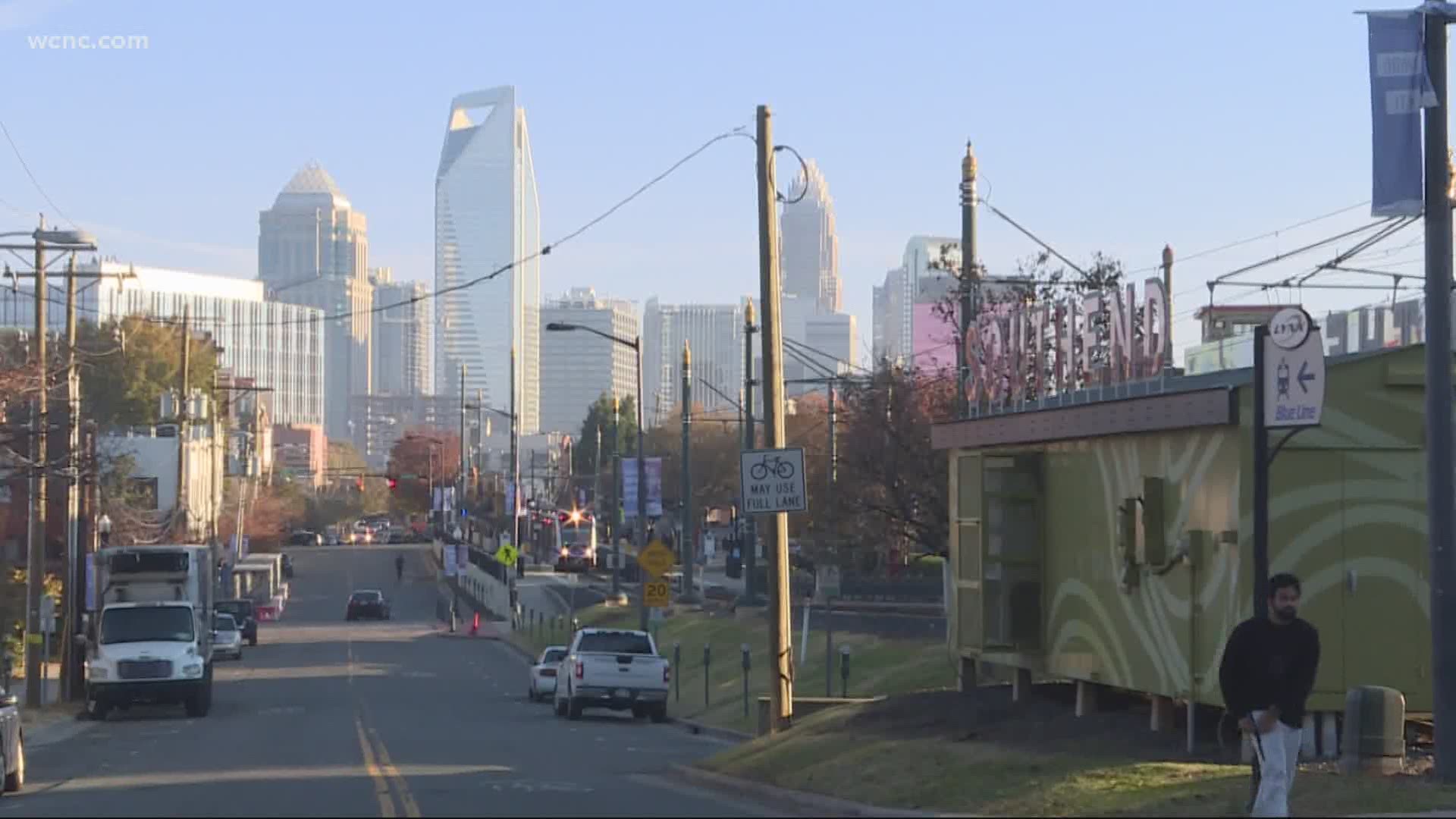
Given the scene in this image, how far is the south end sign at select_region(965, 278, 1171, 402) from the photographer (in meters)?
22.1

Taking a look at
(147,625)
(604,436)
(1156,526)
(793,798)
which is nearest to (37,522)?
(147,625)

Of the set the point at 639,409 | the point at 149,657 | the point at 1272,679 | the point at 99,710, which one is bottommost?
the point at 99,710

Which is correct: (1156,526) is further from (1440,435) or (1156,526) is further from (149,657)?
(149,657)

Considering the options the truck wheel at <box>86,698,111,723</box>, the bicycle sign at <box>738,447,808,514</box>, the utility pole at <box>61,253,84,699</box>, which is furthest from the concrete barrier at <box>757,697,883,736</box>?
the utility pole at <box>61,253,84,699</box>

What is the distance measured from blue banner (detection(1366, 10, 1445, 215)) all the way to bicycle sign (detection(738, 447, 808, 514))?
29.3 feet

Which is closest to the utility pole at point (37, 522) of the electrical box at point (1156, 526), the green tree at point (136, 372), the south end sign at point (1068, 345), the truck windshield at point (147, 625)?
the truck windshield at point (147, 625)

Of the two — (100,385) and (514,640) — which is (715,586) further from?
(100,385)

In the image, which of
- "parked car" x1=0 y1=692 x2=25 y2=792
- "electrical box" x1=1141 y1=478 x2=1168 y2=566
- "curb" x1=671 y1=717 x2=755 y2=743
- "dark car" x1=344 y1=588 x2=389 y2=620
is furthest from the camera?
"dark car" x1=344 y1=588 x2=389 y2=620

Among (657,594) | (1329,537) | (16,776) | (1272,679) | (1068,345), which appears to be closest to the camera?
(1272,679)

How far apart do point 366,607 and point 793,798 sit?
250 feet

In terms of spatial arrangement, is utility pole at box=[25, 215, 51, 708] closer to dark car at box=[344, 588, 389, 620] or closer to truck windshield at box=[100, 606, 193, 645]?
truck windshield at box=[100, 606, 193, 645]

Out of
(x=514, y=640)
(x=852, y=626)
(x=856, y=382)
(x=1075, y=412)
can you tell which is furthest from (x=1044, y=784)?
(x=514, y=640)

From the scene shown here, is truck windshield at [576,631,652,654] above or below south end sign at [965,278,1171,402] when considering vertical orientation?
below

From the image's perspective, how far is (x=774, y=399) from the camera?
24578 millimetres
